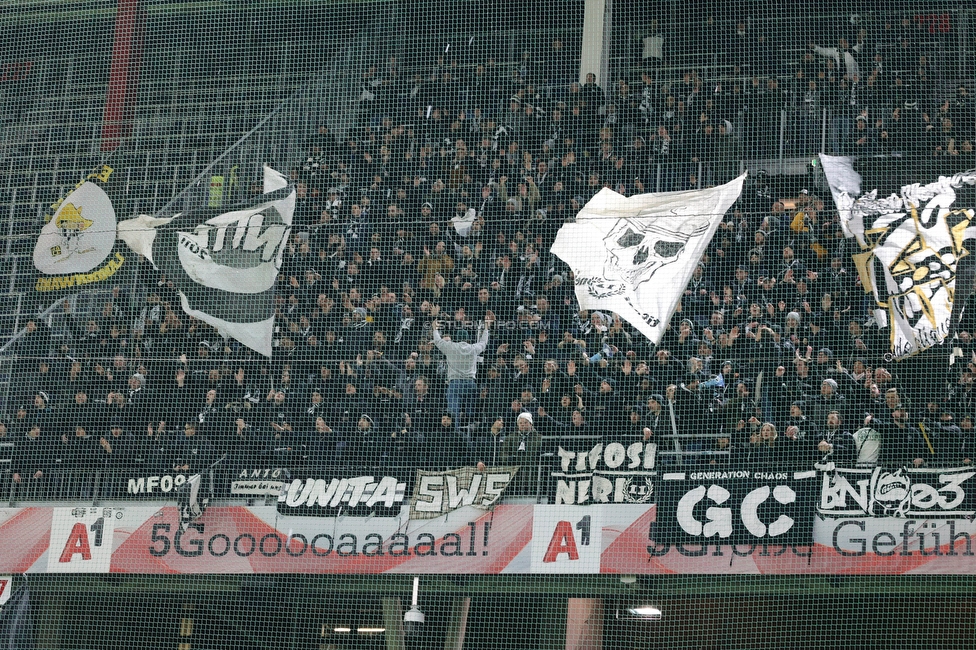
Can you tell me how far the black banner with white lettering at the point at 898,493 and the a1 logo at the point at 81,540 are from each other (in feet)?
18.3

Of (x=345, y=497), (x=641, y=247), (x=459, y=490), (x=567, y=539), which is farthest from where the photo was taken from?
(x=641, y=247)

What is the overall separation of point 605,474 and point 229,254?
431 cm

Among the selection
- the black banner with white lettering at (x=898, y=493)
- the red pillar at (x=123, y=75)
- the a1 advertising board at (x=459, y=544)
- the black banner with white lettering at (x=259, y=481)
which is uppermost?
the red pillar at (x=123, y=75)

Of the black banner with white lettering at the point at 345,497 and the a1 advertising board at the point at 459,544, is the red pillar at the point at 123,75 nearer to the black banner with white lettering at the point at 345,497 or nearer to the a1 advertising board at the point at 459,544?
the a1 advertising board at the point at 459,544

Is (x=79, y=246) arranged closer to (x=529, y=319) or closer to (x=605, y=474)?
(x=529, y=319)

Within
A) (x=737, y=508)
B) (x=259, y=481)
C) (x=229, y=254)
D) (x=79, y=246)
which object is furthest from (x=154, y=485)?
(x=737, y=508)

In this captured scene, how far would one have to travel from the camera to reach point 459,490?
9.77 meters

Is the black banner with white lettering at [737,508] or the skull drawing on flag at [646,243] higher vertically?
the skull drawing on flag at [646,243]

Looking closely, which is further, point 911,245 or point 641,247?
point 641,247

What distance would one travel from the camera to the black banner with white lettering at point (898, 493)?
350 inches

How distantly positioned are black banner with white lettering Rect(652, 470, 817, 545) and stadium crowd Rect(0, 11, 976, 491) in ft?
0.58

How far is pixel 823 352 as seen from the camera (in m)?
9.85

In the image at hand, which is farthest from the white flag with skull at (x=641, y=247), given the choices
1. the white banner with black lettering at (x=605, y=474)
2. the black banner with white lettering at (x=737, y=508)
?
the black banner with white lettering at (x=737, y=508)

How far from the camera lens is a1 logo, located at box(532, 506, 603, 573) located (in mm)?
9320
